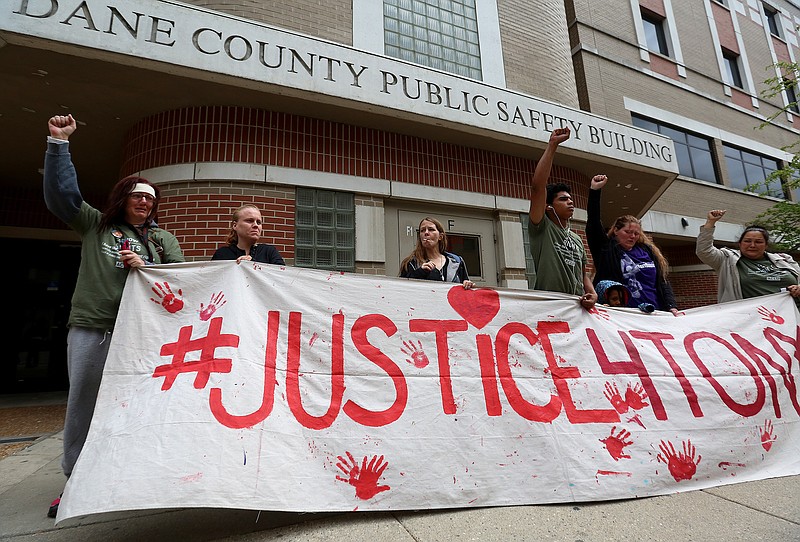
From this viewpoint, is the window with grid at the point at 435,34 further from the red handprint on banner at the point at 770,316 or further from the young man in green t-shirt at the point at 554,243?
the red handprint on banner at the point at 770,316

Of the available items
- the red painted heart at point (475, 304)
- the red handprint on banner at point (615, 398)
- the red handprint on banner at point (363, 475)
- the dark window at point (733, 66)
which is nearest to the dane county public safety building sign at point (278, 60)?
the red painted heart at point (475, 304)

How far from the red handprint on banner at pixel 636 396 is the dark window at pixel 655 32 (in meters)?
12.8

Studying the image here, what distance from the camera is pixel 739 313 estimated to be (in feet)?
10.8

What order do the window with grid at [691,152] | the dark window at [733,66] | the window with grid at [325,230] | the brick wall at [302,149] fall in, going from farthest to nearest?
the dark window at [733,66] → the window with grid at [691,152] → the window with grid at [325,230] → the brick wall at [302,149]

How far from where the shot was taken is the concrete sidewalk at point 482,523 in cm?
182

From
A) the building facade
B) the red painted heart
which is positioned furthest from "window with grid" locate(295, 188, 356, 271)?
the red painted heart

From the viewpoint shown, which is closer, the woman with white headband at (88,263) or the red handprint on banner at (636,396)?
the woman with white headband at (88,263)

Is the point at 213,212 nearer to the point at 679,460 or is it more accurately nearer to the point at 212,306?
the point at 212,306

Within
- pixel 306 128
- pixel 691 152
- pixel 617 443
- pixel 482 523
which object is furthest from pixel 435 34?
pixel 691 152

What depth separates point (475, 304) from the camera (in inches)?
106

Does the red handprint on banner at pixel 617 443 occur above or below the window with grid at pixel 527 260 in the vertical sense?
below

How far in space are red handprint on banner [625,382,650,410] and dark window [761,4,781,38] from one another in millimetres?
19857

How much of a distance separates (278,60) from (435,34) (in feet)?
9.66

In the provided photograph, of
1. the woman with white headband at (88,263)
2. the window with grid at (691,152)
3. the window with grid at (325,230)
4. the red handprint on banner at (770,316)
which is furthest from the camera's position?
the window with grid at (691,152)
